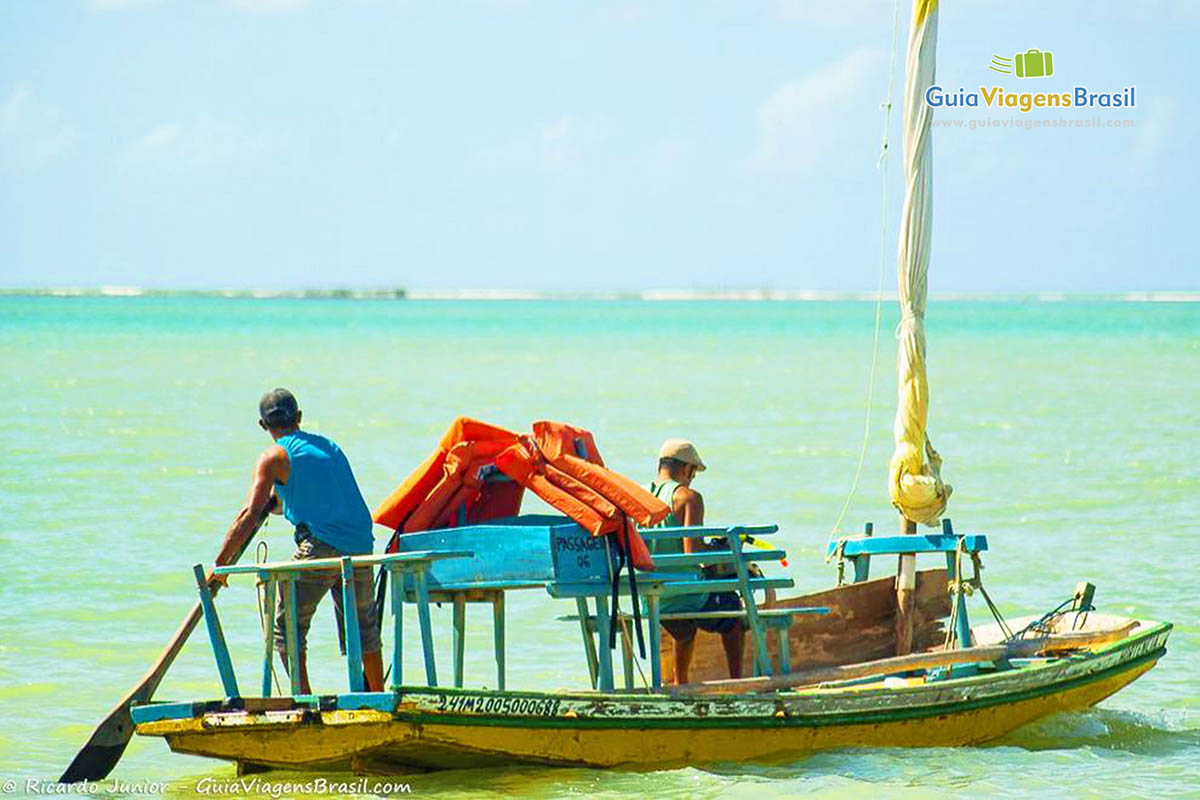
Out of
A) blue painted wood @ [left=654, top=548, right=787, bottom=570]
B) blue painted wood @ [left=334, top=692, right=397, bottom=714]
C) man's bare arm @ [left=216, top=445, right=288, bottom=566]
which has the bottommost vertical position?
blue painted wood @ [left=334, top=692, right=397, bottom=714]

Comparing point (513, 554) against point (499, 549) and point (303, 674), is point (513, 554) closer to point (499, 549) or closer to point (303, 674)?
point (499, 549)

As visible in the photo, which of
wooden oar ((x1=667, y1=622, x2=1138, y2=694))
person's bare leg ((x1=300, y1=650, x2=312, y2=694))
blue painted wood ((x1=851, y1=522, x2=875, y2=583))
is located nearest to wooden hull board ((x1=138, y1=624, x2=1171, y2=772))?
wooden oar ((x1=667, y1=622, x2=1138, y2=694))

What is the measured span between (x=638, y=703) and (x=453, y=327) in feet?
366

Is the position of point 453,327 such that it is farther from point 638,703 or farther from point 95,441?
point 638,703

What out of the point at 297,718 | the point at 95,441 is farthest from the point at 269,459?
the point at 95,441

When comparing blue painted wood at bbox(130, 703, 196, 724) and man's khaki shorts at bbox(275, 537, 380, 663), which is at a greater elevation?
man's khaki shorts at bbox(275, 537, 380, 663)

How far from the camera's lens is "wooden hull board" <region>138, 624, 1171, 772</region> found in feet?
28.3

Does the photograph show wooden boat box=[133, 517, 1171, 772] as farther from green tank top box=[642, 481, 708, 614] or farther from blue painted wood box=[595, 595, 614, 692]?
green tank top box=[642, 481, 708, 614]

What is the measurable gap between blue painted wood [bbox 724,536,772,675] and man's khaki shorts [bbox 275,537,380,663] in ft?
6.10

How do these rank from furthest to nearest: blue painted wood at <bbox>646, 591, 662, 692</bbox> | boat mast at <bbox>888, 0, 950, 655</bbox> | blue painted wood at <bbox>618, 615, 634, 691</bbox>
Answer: boat mast at <bbox>888, 0, 950, 655</bbox>
blue painted wood at <bbox>618, 615, 634, 691</bbox>
blue painted wood at <bbox>646, 591, 662, 692</bbox>

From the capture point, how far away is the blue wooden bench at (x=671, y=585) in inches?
358

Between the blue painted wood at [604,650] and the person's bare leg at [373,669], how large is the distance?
3.73ft

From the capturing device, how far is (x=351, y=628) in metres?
8.56

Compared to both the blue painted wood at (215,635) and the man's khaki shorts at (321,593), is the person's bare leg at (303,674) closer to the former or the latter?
the man's khaki shorts at (321,593)
